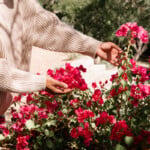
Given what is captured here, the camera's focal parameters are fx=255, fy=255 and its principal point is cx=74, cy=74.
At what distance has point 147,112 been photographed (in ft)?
7.03

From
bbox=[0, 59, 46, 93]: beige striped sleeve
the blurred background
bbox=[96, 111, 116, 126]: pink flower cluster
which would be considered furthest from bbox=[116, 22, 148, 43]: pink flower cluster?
the blurred background

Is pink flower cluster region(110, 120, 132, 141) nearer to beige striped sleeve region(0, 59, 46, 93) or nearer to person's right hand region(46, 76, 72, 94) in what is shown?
person's right hand region(46, 76, 72, 94)

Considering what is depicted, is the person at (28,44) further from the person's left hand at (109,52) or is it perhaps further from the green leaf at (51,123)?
the green leaf at (51,123)

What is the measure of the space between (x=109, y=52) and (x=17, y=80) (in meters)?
0.76

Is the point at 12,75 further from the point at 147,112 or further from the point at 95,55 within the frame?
the point at 147,112

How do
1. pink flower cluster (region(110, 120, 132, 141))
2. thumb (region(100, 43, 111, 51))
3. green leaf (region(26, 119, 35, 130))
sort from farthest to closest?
green leaf (region(26, 119, 35, 130)) → pink flower cluster (region(110, 120, 132, 141)) → thumb (region(100, 43, 111, 51))

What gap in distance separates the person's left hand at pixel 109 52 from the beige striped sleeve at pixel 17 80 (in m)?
0.56

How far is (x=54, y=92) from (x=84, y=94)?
1191 mm

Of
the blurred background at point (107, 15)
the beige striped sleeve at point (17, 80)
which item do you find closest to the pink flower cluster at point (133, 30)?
the beige striped sleeve at point (17, 80)

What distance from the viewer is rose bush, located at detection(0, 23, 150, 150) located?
202 cm

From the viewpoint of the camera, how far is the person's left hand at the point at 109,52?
5.98ft

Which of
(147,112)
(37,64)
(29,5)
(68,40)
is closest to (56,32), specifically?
(68,40)

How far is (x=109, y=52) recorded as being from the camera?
1.86 m

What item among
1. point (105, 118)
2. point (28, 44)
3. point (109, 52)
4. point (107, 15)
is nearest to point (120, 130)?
point (105, 118)
